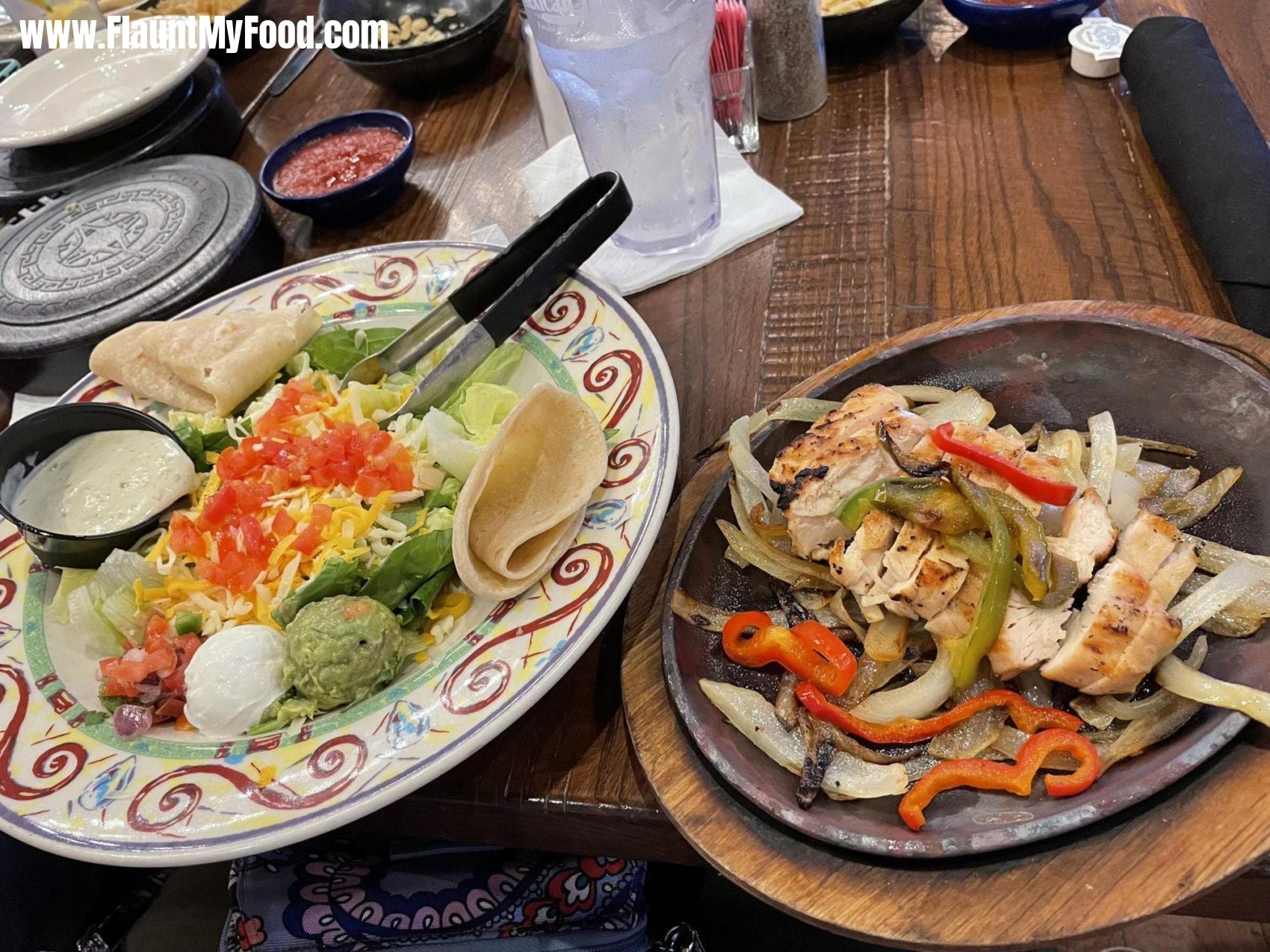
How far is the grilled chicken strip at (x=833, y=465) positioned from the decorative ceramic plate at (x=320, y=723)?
0.74ft

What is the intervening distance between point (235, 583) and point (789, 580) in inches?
39.0

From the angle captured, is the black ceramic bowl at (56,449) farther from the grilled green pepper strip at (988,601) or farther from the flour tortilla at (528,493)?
the grilled green pepper strip at (988,601)

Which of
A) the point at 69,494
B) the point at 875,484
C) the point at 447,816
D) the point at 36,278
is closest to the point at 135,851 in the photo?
the point at 447,816

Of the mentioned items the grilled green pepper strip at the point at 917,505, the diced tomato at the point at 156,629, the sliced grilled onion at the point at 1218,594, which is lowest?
the diced tomato at the point at 156,629

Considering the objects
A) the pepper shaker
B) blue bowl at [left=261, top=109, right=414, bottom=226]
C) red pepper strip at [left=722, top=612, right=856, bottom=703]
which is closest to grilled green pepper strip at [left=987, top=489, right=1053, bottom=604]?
red pepper strip at [left=722, top=612, right=856, bottom=703]

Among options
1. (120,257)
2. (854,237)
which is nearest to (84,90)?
(120,257)

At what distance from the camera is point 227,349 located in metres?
2.05

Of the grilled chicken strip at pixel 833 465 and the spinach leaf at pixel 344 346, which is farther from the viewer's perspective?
the spinach leaf at pixel 344 346

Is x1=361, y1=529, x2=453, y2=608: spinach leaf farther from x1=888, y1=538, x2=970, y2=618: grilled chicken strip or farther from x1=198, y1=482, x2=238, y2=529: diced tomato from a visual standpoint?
x1=888, y1=538, x2=970, y2=618: grilled chicken strip

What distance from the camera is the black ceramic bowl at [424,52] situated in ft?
9.70

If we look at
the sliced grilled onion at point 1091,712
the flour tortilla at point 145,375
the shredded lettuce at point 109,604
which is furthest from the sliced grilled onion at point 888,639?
the flour tortilla at point 145,375

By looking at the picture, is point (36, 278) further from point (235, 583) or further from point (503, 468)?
point (503, 468)

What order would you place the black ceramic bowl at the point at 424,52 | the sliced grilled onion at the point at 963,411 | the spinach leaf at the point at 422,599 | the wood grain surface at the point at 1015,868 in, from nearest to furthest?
1. the wood grain surface at the point at 1015,868
2. the sliced grilled onion at the point at 963,411
3. the spinach leaf at the point at 422,599
4. the black ceramic bowl at the point at 424,52

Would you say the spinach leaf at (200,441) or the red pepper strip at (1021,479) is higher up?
the red pepper strip at (1021,479)
